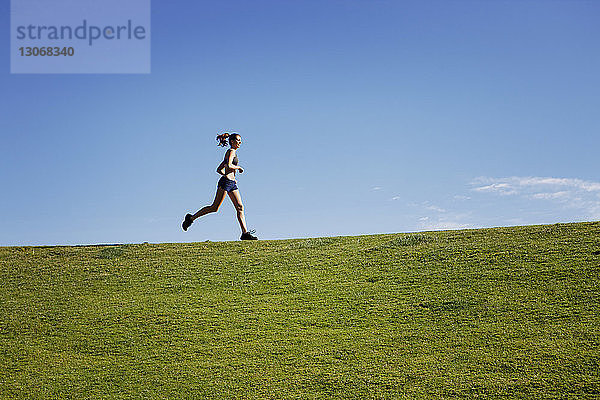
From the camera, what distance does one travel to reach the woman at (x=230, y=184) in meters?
10.8

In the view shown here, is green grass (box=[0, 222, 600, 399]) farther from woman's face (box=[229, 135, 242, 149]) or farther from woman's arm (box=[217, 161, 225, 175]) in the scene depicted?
woman's face (box=[229, 135, 242, 149])

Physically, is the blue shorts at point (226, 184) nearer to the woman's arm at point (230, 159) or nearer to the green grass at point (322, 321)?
the woman's arm at point (230, 159)

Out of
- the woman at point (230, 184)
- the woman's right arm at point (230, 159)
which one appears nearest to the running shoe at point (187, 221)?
the woman at point (230, 184)

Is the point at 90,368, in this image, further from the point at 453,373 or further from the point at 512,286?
the point at 512,286

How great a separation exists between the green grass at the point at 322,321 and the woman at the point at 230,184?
3.56 feet

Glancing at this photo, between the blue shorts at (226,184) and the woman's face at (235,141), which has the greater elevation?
the woman's face at (235,141)

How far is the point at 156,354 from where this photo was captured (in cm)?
683

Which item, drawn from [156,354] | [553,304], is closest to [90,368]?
[156,354]

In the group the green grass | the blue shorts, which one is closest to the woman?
the blue shorts

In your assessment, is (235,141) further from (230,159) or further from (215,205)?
(215,205)

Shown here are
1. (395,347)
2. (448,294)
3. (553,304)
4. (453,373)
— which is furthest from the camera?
(448,294)

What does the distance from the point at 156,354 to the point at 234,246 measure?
3.95 m

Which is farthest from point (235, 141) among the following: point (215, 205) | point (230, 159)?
point (215, 205)

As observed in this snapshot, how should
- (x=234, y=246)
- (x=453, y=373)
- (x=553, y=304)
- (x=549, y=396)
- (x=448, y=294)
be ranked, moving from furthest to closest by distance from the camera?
(x=234, y=246) → (x=448, y=294) → (x=553, y=304) → (x=453, y=373) → (x=549, y=396)
